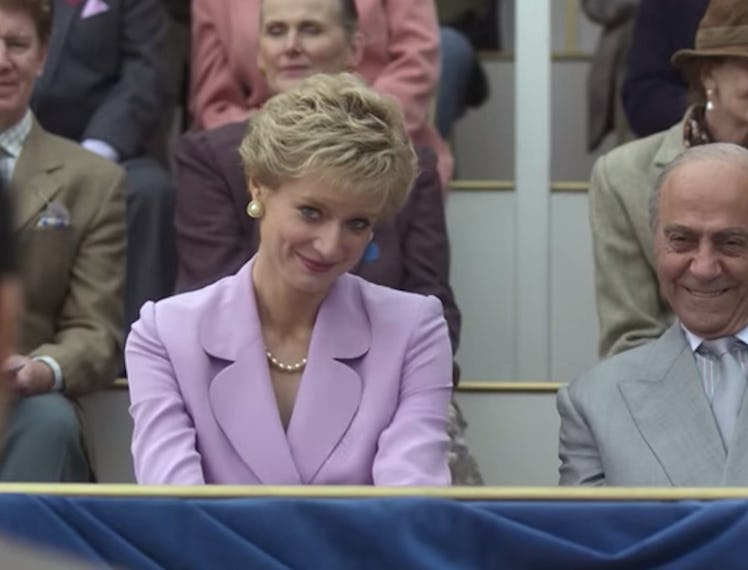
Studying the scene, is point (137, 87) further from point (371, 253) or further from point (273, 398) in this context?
point (273, 398)

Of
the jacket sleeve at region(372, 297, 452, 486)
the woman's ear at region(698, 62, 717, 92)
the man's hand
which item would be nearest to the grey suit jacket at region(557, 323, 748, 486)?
the jacket sleeve at region(372, 297, 452, 486)

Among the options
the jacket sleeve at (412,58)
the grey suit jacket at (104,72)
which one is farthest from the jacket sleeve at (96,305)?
the jacket sleeve at (412,58)

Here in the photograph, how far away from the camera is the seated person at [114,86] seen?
576 cm

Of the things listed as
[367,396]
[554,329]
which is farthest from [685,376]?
[554,329]

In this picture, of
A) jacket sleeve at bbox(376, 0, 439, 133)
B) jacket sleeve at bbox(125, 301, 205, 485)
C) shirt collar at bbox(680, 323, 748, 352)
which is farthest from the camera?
jacket sleeve at bbox(376, 0, 439, 133)

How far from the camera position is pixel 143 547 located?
3234 mm

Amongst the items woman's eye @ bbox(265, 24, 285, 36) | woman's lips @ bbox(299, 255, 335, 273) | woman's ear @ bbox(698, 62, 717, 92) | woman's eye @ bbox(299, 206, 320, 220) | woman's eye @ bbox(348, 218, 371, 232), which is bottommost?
woman's lips @ bbox(299, 255, 335, 273)

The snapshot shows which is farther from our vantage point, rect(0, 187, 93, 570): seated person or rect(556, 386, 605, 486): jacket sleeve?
rect(556, 386, 605, 486): jacket sleeve

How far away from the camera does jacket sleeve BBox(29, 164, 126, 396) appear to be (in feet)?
15.8

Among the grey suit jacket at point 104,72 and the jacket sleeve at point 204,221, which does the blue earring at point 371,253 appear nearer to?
the jacket sleeve at point 204,221

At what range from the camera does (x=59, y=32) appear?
233 inches

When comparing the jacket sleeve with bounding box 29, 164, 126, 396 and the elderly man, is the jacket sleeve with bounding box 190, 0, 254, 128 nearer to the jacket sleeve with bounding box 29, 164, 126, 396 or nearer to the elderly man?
the jacket sleeve with bounding box 29, 164, 126, 396

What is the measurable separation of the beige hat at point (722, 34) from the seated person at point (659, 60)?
0.71m

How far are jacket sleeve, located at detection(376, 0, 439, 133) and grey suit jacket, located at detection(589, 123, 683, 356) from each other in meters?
0.80
